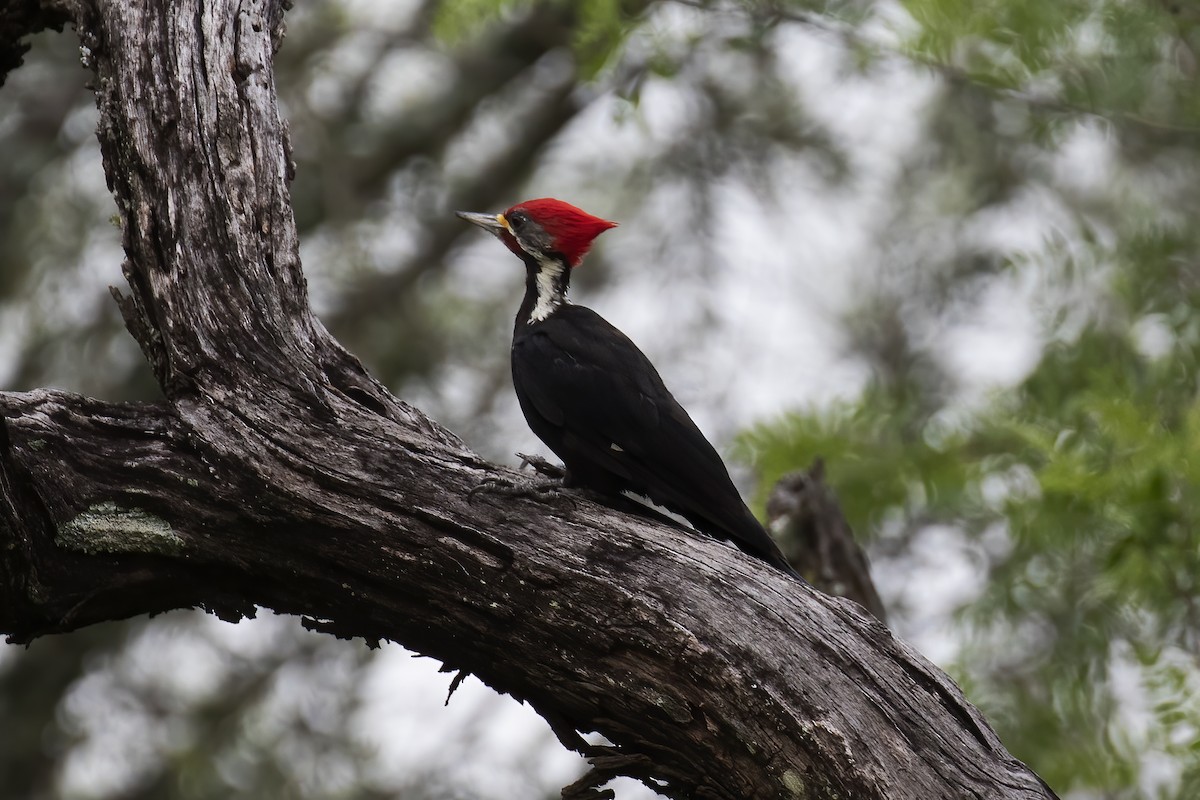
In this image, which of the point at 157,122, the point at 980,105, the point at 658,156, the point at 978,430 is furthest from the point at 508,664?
the point at 980,105

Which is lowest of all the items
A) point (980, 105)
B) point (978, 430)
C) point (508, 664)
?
point (508, 664)

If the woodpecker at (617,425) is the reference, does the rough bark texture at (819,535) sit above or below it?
above

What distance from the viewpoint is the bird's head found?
170 inches

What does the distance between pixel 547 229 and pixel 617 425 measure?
1028mm

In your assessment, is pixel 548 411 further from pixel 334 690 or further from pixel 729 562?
pixel 334 690

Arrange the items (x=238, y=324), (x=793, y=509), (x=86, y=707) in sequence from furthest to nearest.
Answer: (x=86, y=707) → (x=793, y=509) → (x=238, y=324)

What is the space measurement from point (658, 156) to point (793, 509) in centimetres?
322

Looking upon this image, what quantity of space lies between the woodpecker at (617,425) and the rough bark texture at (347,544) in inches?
14.9

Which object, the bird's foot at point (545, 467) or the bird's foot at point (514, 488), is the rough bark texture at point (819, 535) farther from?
the bird's foot at point (514, 488)

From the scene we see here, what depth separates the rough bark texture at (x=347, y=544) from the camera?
2688 millimetres

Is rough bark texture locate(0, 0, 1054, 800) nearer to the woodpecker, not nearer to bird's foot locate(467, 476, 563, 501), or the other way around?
bird's foot locate(467, 476, 563, 501)

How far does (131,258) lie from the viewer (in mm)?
3189

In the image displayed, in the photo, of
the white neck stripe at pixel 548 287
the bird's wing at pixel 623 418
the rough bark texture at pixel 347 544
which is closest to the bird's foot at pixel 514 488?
the rough bark texture at pixel 347 544

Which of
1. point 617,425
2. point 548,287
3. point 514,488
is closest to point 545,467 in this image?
point 617,425
